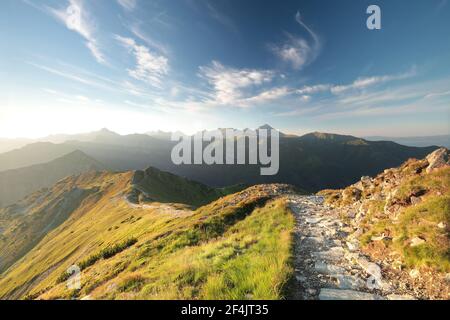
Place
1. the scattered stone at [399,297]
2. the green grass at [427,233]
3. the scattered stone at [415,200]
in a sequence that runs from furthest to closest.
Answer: the scattered stone at [415,200] < the green grass at [427,233] < the scattered stone at [399,297]

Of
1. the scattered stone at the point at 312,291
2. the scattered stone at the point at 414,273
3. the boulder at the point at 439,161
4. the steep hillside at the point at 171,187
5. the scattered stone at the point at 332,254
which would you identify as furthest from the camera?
the steep hillside at the point at 171,187

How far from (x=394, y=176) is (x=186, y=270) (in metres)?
17.4

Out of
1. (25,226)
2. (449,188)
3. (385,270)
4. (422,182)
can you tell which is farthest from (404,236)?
(25,226)

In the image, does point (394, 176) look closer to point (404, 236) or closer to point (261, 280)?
point (404, 236)

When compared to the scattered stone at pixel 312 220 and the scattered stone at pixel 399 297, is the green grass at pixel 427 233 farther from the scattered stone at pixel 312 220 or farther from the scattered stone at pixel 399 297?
the scattered stone at pixel 312 220

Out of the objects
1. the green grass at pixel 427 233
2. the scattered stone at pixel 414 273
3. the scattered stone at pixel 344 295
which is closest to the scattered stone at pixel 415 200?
the green grass at pixel 427 233

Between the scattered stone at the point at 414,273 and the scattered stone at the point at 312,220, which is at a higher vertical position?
the scattered stone at the point at 414,273

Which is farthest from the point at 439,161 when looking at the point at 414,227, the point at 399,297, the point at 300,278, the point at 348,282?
the point at 300,278

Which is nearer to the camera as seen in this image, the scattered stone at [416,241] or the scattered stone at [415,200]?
the scattered stone at [416,241]

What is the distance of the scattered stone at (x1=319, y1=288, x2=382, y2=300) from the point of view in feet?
23.8

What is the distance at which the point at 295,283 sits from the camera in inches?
310

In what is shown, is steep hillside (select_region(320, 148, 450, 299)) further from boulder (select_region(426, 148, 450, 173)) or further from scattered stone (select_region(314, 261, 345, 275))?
scattered stone (select_region(314, 261, 345, 275))

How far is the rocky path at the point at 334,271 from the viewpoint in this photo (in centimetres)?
748

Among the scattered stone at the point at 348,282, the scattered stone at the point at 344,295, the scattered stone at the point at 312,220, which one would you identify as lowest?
the scattered stone at the point at 312,220
